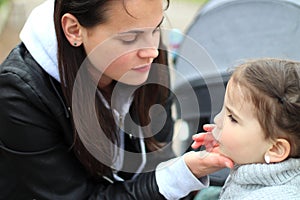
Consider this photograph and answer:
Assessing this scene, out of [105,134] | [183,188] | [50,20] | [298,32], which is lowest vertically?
[183,188]

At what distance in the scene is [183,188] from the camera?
1.37 meters

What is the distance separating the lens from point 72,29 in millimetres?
1278

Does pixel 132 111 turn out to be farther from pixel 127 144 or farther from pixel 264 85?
pixel 264 85

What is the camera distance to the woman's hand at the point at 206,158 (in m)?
1.26

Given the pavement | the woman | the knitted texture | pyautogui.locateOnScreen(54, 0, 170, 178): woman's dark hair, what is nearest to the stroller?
pyautogui.locateOnScreen(54, 0, 170, 178): woman's dark hair

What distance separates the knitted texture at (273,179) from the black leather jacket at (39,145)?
280 millimetres

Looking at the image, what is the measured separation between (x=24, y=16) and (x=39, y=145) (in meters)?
2.22

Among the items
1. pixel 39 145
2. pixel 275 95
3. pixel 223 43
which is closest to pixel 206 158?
pixel 275 95

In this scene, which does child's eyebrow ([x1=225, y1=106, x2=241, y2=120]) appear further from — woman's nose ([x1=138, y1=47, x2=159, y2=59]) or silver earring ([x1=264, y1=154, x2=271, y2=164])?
woman's nose ([x1=138, y1=47, x2=159, y2=59])

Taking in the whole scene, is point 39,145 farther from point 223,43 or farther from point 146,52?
point 223,43

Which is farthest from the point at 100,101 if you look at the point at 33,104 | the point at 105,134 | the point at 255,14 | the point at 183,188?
the point at 255,14

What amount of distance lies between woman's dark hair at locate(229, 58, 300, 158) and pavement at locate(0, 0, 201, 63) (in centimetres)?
206

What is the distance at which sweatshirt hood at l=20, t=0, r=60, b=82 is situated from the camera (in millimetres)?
1328

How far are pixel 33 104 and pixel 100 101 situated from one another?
19cm
